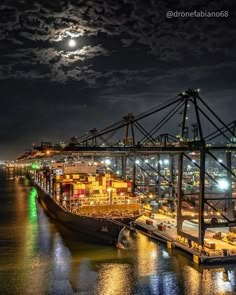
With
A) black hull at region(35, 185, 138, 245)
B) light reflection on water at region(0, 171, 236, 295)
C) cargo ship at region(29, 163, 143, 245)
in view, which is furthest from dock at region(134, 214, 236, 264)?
black hull at region(35, 185, 138, 245)

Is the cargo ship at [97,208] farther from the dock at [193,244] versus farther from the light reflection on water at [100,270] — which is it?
the dock at [193,244]

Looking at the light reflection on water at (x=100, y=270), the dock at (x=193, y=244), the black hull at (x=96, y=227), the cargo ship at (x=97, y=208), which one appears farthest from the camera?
the cargo ship at (x=97, y=208)

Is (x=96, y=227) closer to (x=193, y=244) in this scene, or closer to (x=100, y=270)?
(x=100, y=270)

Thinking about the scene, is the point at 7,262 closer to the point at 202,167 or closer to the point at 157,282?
the point at 157,282

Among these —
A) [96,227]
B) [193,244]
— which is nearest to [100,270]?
[193,244]

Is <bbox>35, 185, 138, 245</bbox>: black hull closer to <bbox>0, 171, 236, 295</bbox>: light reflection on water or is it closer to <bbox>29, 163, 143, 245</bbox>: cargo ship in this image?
<bbox>29, 163, 143, 245</bbox>: cargo ship

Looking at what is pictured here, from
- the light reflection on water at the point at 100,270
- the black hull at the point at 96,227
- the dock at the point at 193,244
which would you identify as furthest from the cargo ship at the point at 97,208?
the dock at the point at 193,244
